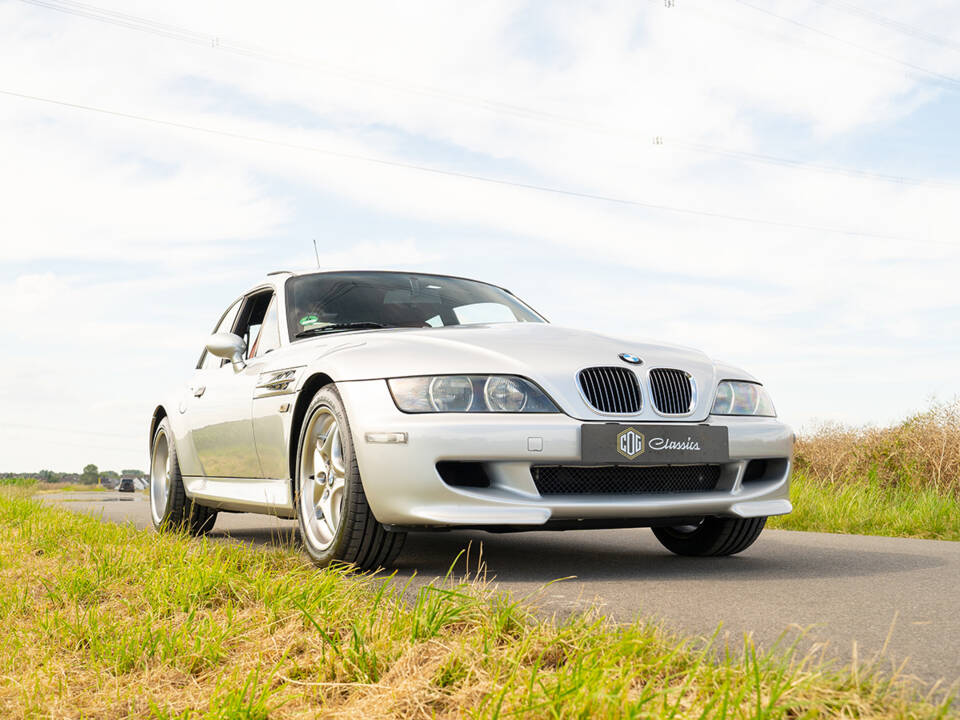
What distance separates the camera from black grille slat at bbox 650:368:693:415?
438cm

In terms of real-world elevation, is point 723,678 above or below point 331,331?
below

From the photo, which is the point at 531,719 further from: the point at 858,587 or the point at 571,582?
the point at 858,587

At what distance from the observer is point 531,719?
206 centimetres

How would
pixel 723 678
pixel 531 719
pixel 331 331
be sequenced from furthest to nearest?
pixel 331 331, pixel 723 678, pixel 531 719

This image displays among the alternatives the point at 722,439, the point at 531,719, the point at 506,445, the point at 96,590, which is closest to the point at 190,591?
the point at 96,590

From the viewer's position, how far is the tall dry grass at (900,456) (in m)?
10.8

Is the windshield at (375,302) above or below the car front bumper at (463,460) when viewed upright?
above

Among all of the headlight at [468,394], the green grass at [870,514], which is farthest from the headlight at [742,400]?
the green grass at [870,514]

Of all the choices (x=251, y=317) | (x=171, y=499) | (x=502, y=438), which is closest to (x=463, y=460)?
(x=502, y=438)

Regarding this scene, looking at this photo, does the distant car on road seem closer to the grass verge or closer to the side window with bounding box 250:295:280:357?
the side window with bounding box 250:295:280:357

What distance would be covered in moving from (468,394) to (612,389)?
2.11ft

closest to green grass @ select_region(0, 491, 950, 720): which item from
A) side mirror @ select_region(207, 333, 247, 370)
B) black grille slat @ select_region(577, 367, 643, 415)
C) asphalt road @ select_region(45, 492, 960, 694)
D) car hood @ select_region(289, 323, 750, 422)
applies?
asphalt road @ select_region(45, 492, 960, 694)

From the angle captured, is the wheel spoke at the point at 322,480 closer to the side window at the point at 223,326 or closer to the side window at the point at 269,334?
the side window at the point at 269,334

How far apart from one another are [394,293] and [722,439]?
2.19 meters
